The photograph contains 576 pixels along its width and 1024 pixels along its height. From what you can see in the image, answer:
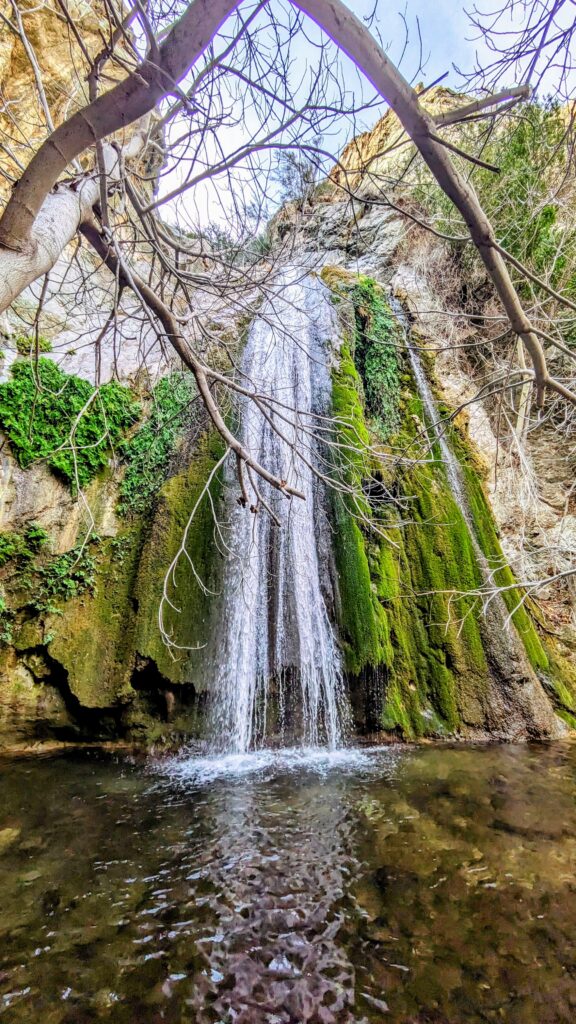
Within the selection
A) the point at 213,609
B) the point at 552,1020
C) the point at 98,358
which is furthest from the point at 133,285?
the point at 213,609

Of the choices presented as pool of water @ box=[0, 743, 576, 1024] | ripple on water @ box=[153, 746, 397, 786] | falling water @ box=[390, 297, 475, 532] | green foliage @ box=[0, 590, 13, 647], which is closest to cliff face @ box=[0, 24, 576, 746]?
green foliage @ box=[0, 590, 13, 647]

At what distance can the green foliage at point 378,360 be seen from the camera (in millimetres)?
7340

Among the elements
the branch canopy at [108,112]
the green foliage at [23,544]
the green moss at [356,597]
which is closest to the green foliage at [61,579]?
the green foliage at [23,544]

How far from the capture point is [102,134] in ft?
6.35

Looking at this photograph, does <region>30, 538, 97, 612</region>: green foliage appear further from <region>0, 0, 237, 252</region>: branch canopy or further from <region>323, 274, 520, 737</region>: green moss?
<region>0, 0, 237, 252</region>: branch canopy

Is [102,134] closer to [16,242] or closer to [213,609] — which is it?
[16,242]

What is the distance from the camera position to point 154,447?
679 cm

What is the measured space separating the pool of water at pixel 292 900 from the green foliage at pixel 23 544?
2707 millimetres

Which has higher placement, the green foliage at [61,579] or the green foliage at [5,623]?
the green foliage at [61,579]

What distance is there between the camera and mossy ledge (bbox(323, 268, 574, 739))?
517 centimetres

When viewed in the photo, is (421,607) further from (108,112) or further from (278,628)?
(108,112)

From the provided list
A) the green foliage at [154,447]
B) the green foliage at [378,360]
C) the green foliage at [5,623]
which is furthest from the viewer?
the green foliage at [378,360]

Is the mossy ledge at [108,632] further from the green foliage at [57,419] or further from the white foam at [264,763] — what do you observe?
the green foliage at [57,419]

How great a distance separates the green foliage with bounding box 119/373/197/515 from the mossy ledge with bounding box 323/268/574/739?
94.2 inches
